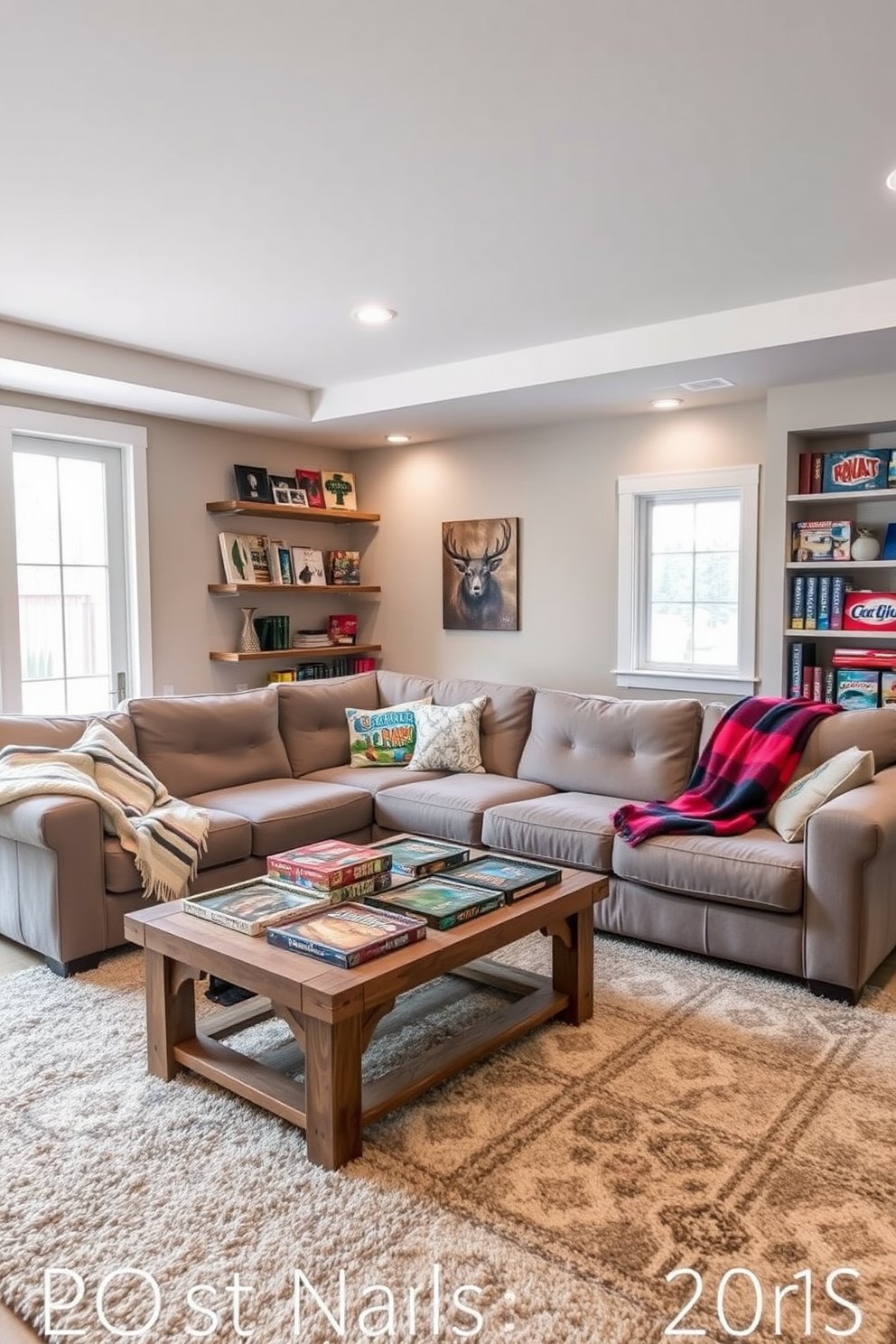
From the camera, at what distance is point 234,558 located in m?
5.37

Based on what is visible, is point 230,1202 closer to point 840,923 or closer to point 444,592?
point 840,923

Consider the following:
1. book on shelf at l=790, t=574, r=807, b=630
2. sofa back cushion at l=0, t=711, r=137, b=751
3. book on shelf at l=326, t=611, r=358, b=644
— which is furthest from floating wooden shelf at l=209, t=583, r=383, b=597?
book on shelf at l=790, t=574, r=807, b=630

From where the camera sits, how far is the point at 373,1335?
5.12 feet

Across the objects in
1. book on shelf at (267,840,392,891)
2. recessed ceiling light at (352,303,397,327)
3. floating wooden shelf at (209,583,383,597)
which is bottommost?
book on shelf at (267,840,392,891)

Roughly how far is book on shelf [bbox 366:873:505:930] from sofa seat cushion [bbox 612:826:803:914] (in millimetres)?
902

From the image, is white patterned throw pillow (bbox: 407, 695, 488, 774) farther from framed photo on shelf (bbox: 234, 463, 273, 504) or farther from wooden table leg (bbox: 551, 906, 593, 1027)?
framed photo on shelf (bbox: 234, 463, 273, 504)

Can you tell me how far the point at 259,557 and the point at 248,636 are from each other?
47 centimetres

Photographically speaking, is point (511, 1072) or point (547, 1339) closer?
point (547, 1339)

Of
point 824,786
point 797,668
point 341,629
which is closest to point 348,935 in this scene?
point 824,786

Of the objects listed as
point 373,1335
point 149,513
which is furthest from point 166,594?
point 373,1335

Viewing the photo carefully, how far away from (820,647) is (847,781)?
66.8 inches

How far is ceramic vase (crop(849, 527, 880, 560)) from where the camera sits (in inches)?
167

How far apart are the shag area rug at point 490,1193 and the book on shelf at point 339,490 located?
3889mm

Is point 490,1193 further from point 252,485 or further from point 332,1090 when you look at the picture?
point 252,485
